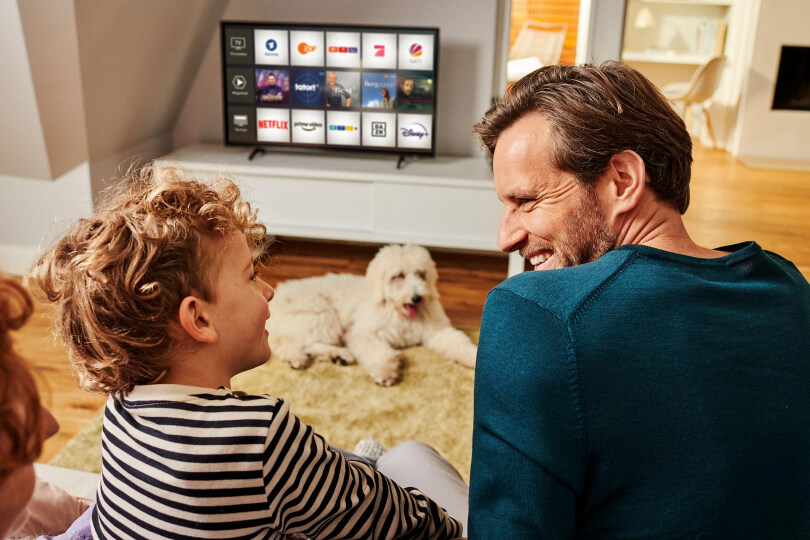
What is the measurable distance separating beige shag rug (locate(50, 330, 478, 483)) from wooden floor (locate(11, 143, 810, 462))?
37cm

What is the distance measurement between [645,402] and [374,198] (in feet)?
9.78

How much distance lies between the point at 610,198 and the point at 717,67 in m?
6.28

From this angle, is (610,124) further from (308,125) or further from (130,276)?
(308,125)

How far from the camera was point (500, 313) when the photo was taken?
798 mm

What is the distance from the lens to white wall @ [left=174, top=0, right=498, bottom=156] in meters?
3.85

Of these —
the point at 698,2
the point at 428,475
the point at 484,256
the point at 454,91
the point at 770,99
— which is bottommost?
the point at 484,256

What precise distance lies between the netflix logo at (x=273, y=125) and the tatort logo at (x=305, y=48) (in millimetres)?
325

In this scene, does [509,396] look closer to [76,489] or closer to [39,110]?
[76,489]

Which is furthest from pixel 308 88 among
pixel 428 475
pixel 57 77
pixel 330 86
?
pixel 428 475

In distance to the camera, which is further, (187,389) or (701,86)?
(701,86)

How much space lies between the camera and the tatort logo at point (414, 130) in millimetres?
3717

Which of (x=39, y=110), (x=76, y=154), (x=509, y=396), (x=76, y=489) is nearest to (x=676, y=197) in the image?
(x=509, y=396)

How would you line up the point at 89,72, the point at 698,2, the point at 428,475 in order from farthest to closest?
the point at 698,2 < the point at 89,72 < the point at 428,475

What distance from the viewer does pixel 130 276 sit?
2.90 feet
